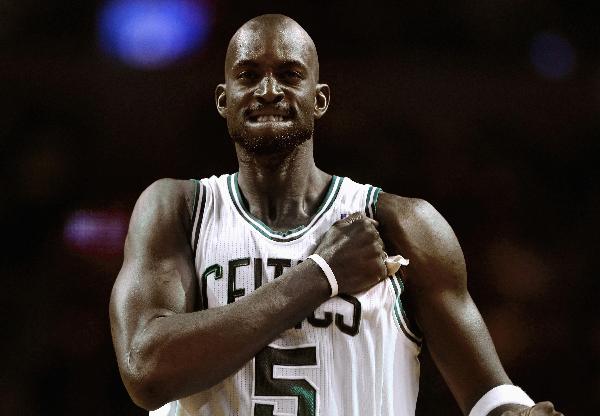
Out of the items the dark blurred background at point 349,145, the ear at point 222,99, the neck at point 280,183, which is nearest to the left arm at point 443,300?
the neck at point 280,183

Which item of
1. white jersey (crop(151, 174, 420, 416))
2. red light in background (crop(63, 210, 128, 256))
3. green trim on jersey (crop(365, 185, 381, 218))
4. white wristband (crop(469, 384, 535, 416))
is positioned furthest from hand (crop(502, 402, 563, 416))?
red light in background (crop(63, 210, 128, 256))

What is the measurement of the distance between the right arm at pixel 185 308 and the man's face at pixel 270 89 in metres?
0.29

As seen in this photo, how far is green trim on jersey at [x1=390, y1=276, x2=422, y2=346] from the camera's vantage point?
89.0 inches

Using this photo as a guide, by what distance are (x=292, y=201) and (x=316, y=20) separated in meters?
2.30

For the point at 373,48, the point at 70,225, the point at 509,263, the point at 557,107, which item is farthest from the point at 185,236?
the point at 557,107

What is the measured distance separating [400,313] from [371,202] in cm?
32

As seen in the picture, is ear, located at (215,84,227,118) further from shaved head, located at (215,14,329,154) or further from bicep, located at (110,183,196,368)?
bicep, located at (110,183,196,368)

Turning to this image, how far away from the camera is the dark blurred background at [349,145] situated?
158 inches

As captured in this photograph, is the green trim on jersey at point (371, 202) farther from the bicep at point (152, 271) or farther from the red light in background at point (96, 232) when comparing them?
the red light in background at point (96, 232)

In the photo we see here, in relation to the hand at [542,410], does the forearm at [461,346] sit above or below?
above

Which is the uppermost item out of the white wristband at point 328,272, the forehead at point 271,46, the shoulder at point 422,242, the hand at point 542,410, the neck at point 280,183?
the forehead at point 271,46

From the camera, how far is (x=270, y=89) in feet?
7.60

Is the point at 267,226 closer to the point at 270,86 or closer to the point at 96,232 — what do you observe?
the point at 270,86

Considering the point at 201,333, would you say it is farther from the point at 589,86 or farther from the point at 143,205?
the point at 589,86
